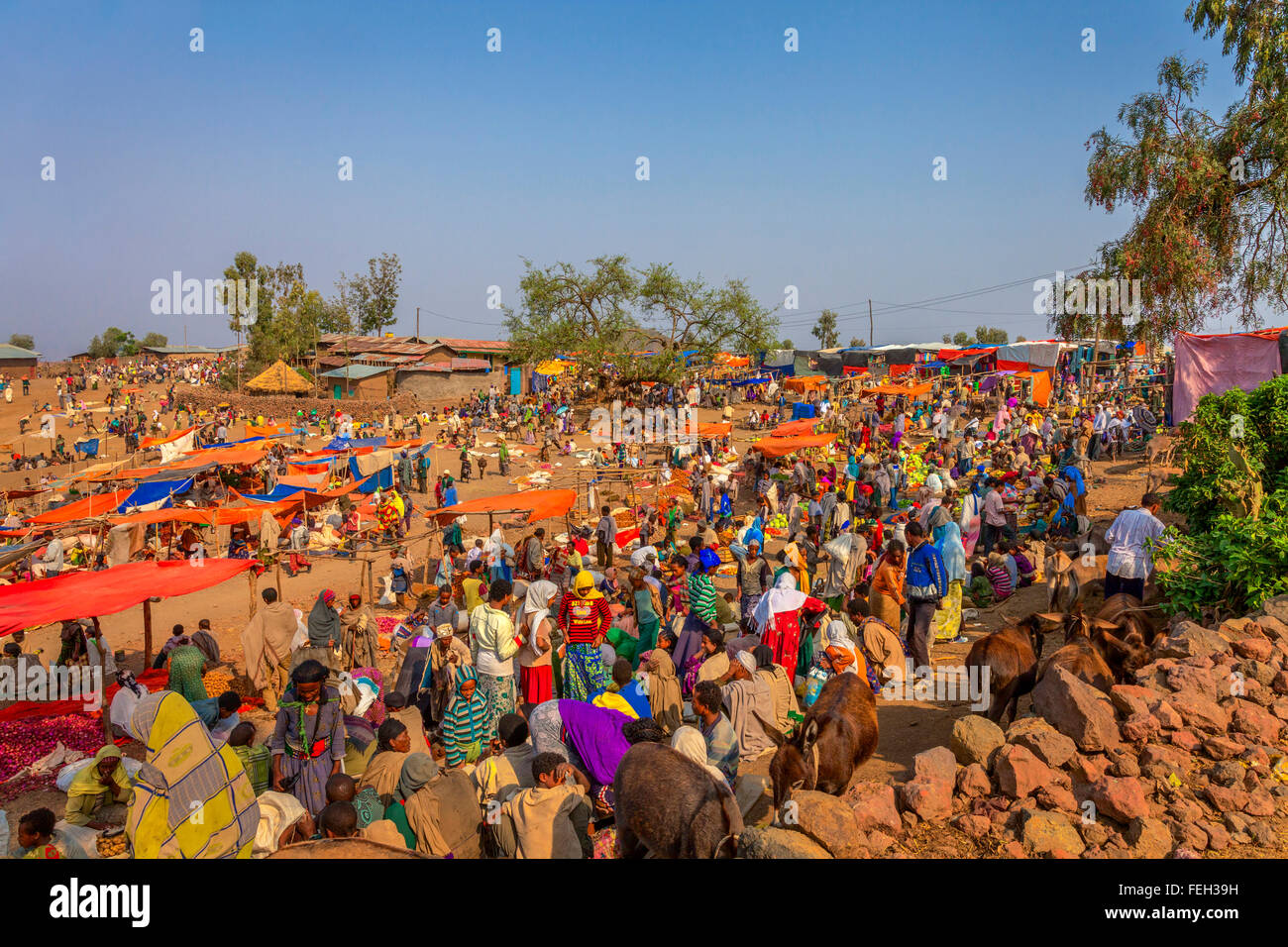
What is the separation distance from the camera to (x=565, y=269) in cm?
4138

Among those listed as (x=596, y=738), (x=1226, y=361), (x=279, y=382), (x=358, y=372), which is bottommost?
(x=596, y=738)

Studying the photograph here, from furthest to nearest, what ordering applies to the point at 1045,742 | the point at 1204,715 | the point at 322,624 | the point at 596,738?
the point at 322,624 < the point at 596,738 < the point at 1204,715 < the point at 1045,742

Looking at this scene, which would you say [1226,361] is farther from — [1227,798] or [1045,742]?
[1045,742]

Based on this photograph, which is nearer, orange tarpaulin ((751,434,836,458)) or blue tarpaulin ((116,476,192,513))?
blue tarpaulin ((116,476,192,513))

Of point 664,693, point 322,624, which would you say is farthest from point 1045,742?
point 322,624

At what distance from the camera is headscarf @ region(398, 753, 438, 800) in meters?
4.91

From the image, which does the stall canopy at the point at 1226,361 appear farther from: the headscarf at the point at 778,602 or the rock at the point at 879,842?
the rock at the point at 879,842

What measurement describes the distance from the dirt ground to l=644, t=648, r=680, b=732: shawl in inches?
32.1

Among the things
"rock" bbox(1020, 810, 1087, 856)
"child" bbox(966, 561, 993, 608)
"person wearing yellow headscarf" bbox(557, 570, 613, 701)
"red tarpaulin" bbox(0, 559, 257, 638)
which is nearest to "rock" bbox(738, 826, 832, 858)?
"rock" bbox(1020, 810, 1087, 856)

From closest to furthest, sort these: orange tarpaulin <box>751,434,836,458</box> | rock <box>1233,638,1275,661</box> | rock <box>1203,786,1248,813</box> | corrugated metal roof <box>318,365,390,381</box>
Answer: rock <box>1203,786,1248,813</box> < rock <box>1233,638,1275,661</box> < orange tarpaulin <box>751,434,836,458</box> < corrugated metal roof <box>318,365,390,381</box>

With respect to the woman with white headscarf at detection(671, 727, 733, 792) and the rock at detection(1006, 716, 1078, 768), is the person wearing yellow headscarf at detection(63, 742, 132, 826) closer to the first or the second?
the woman with white headscarf at detection(671, 727, 733, 792)

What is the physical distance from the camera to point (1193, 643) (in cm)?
616

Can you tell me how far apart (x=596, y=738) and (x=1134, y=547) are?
6.53 metres
